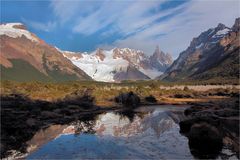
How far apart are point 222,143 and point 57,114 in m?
41.9

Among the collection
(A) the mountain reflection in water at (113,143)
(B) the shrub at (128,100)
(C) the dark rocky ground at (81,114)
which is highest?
(B) the shrub at (128,100)

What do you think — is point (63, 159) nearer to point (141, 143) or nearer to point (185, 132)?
point (141, 143)

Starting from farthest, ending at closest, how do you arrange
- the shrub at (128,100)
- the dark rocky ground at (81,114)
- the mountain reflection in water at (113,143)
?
the shrub at (128,100) → the dark rocky ground at (81,114) → the mountain reflection in water at (113,143)

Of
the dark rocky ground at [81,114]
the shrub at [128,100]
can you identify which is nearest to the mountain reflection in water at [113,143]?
the dark rocky ground at [81,114]

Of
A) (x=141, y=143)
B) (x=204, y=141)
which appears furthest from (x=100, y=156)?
(x=204, y=141)

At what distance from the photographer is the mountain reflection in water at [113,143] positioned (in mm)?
36656

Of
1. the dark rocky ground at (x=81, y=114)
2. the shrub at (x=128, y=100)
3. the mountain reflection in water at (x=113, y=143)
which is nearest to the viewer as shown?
the mountain reflection in water at (x=113, y=143)

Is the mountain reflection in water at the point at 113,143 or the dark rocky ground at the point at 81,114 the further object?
the dark rocky ground at the point at 81,114

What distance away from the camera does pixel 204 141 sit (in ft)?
128

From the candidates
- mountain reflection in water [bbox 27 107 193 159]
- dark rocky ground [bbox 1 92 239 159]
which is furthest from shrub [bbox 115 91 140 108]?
mountain reflection in water [bbox 27 107 193 159]

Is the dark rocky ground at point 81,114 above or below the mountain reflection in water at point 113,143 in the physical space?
above

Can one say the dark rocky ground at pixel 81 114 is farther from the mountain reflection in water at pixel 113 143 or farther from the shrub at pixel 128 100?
the shrub at pixel 128 100

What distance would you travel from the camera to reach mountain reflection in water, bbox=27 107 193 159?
36.7 meters

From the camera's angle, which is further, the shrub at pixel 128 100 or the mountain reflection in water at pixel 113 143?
the shrub at pixel 128 100
